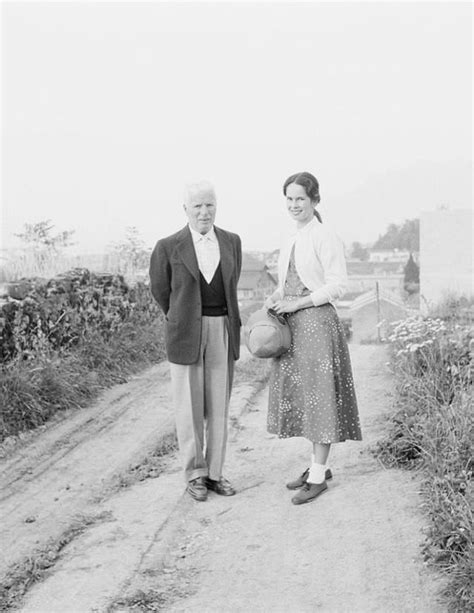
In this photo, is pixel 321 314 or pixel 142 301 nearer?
pixel 321 314

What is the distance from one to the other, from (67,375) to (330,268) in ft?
14.5

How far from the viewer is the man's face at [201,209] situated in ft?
16.6

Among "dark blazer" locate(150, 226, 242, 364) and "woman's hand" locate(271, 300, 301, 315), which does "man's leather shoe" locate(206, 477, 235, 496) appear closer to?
"dark blazer" locate(150, 226, 242, 364)

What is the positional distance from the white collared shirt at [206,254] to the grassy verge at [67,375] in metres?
2.84

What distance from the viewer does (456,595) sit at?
354 cm

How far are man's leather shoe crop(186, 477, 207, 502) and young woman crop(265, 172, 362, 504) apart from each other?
609 millimetres

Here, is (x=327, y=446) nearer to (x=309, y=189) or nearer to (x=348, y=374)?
(x=348, y=374)

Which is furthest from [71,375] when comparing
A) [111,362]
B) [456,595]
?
[456,595]

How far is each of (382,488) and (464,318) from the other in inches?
234

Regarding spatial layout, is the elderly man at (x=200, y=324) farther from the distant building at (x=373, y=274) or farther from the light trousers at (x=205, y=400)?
the distant building at (x=373, y=274)

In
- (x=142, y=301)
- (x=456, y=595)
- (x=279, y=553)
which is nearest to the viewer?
(x=456, y=595)

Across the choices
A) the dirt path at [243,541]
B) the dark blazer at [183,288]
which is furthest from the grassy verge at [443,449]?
the dark blazer at [183,288]

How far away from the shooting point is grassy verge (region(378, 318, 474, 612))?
3.73 metres

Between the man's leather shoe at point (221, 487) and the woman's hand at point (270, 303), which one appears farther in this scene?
the man's leather shoe at point (221, 487)
